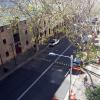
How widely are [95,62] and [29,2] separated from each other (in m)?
15.8

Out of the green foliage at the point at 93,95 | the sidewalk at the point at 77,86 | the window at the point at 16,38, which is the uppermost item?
the window at the point at 16,38

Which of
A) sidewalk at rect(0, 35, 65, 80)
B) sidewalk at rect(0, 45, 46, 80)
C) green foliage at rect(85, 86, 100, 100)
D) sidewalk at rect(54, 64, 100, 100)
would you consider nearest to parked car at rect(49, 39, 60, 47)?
sidewalk at rect(0, 35, 65, 80)

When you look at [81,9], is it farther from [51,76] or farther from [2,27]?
[2,27]

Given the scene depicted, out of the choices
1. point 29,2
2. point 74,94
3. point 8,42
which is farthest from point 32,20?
point 74,94

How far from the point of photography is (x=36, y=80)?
29312 mm

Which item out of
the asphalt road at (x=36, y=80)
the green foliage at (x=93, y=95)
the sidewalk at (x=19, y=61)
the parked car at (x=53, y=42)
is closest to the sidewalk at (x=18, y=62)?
the sidewalk at (x=19, y=61)

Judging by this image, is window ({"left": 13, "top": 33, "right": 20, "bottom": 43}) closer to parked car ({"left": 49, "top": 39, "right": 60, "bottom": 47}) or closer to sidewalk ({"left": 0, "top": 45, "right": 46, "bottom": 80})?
sidewalk ({"left": 0, "top": 45, "right": 46, "bottom": 80})

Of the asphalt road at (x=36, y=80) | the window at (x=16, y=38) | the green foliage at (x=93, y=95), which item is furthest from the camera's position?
the window at (x=16, y=38)

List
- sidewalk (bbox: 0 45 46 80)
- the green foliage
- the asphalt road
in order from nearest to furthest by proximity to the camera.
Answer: the green foliage
the asphalt road
sidewalk (bbox: 0 45 46 80)

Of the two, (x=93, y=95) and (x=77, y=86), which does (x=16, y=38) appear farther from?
(x=93, y=95)

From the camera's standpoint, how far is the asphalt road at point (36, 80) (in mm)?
26000

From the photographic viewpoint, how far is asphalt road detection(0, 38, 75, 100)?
26000mm

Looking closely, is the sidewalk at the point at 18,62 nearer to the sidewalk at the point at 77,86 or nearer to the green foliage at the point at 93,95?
the sidewalk at the point at 77,86

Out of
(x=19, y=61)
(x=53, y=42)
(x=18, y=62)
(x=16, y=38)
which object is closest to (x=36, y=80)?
(x=18, y=62)
